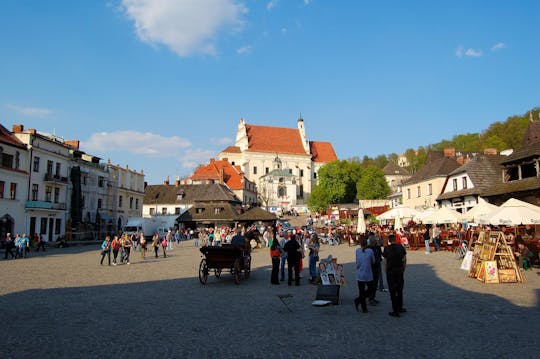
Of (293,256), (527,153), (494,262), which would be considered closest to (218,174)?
(527,153)

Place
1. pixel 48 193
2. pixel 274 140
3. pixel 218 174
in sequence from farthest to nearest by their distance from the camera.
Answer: pixel 274 140 < pixel 218 174 < pixel 48 193

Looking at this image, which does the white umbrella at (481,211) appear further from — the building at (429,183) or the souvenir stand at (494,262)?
the building at (429,183)

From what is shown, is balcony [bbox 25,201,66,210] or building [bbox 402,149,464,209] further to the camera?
building [bbox 402,149,464,209]

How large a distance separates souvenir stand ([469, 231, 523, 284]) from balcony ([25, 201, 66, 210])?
3655 centimetres

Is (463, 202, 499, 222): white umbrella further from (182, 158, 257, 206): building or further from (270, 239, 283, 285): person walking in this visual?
(182, 158, 257, 206): building

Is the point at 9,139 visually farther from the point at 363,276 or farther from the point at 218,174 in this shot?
the point at 218,174

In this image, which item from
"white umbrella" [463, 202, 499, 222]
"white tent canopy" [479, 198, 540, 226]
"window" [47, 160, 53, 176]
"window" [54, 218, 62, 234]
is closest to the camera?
"white tent canopy" [479, 198, 540, 226]

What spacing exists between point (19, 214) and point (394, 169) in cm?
8832

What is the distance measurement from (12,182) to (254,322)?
3489 cm

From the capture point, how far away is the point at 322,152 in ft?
415

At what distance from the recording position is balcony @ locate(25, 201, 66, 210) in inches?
1419

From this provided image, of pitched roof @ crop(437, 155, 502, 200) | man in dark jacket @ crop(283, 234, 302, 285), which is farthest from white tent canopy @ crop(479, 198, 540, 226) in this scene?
pitched roof @ crop(437, 155, 502, 200)

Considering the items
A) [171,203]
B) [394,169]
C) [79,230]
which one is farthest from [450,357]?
[394,169]

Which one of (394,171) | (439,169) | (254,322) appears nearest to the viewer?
(254,322)
